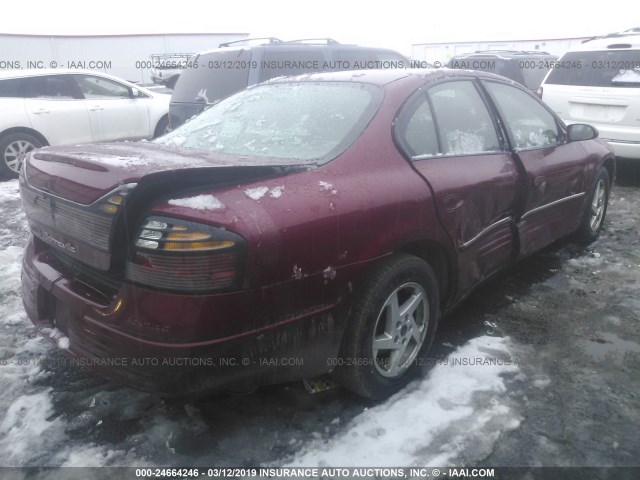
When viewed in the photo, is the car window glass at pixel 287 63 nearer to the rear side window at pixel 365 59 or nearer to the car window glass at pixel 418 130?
the rear side window at pixel 365 59

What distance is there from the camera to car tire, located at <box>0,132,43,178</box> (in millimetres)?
7090

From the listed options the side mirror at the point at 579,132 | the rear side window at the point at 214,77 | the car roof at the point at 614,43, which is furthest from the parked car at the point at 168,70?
the car roof at the point at 614,43

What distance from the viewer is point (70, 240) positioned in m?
2.08

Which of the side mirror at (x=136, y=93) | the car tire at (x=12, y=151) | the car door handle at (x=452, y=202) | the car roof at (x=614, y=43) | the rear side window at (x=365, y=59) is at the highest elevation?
the car roof at (x=614, y=43)

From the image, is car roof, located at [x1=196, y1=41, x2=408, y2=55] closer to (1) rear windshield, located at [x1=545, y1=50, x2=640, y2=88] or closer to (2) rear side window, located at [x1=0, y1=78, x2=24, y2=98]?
(1) rear windshield, located at [x1=545, y1=50, x2=640, y2=88]

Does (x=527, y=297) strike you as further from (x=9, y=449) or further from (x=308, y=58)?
(x=308, y=58)

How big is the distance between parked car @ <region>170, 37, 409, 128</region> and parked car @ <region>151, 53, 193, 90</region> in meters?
0.82

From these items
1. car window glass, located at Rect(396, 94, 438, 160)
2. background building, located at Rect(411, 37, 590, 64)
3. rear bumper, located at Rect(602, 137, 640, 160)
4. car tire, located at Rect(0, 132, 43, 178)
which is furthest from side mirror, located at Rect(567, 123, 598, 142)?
background building, located at Rect(411, 37, 590, 64)

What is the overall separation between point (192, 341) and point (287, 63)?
5.29 m

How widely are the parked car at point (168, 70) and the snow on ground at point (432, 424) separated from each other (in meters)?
5.98

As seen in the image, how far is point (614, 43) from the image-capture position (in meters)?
6.61

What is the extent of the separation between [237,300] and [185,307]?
0.60 ft

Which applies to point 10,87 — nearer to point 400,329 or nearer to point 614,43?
point 400,329

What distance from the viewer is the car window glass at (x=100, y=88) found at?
790 centimetres
